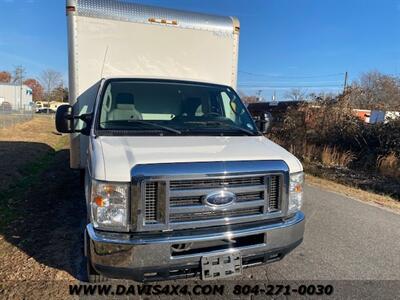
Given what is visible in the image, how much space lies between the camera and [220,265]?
3.06 meters

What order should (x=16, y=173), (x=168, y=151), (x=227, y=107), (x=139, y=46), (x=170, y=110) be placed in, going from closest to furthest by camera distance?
1. (x=168, y=151)
2. (x=170, y=110)
3. (x=227, y=107)
4. (x=139, y=46)
5. (x=16, y=173)

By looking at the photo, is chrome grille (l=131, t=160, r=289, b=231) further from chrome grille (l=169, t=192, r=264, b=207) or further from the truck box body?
the truck box body

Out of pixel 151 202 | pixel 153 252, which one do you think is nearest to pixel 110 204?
pixel 151 202

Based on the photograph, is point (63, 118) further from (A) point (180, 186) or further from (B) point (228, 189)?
(B) point (228, 189)

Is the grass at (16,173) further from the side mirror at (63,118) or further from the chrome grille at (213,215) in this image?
the chrome grille at (213,215)

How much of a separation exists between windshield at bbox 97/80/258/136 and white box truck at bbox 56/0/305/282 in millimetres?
13

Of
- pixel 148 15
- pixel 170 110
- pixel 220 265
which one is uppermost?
pixel 148 15

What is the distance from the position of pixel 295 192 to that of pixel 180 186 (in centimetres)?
123

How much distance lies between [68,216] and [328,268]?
3.97m

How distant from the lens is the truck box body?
18.2 ft

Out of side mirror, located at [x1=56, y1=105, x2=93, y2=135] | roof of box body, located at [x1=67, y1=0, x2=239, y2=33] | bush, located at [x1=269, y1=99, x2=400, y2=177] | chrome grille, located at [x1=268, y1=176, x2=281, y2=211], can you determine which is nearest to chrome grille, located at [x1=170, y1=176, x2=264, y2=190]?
chrome grille, located at [x1=268, y1=176, x2=281, y2=211]

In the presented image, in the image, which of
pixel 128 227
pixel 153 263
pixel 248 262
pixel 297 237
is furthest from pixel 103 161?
pixel 297 237

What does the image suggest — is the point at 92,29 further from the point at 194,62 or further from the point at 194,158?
the point at 194,158

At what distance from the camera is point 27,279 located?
3.71 metres
